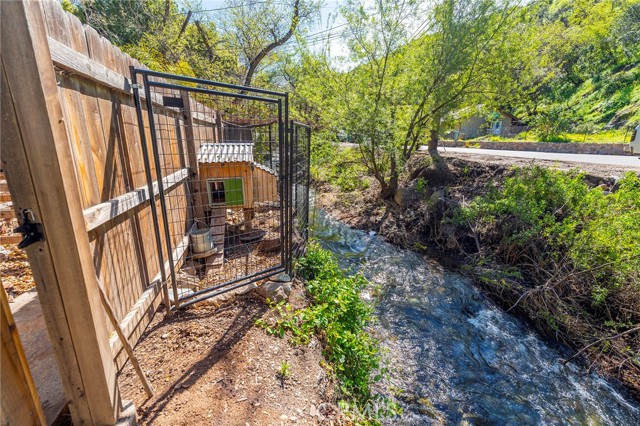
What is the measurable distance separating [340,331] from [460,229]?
5.28m

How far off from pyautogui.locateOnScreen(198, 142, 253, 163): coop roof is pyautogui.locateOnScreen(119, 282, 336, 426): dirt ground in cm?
224

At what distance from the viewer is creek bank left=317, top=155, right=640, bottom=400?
4117mm

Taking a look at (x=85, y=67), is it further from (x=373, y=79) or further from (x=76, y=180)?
(x=373, y=79)

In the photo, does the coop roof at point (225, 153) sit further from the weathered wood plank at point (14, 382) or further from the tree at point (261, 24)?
the tree at point (261, 24)

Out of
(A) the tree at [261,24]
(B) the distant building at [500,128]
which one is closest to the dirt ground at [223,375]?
(A) the tree at [261,24]

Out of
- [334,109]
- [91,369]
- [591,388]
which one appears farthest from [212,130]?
[591,388]

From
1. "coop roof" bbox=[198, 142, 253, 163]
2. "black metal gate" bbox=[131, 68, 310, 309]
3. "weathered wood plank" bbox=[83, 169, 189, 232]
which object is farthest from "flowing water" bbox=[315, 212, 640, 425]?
"coop roof" bbox=[198, 142, 253, 163]

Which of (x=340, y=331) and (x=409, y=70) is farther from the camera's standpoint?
(x=409, y=70)

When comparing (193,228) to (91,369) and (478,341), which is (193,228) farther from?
(478,341)

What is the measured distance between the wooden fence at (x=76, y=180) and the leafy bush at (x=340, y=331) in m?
1.32

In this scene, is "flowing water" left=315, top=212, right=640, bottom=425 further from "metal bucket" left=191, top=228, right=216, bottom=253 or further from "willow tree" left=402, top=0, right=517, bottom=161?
"willow tree" left=402, top=0, right=517, bottom=161

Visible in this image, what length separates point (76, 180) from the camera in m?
1.31

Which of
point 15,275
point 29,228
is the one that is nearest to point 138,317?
point 29,228

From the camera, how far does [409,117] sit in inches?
335
